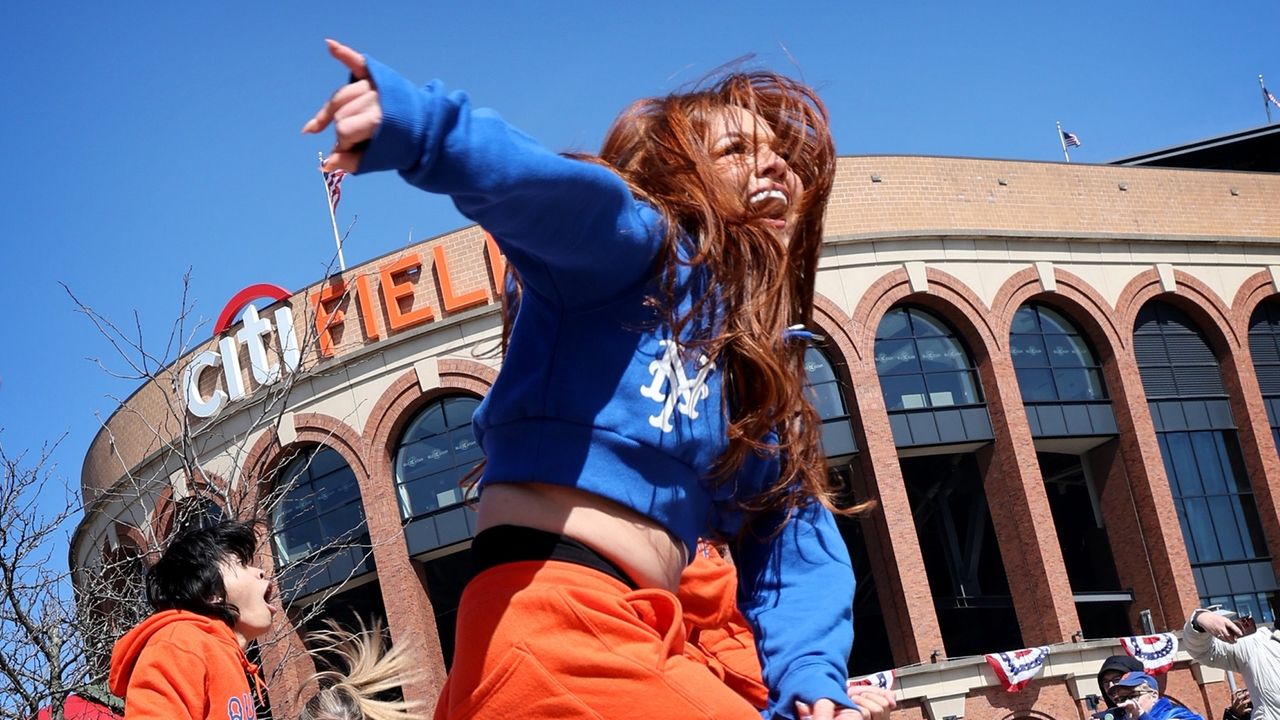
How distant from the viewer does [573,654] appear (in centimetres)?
177

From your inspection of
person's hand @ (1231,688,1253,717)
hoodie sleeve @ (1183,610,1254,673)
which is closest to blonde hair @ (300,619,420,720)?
hoodie sleeve @ (1183,610,1254,673)

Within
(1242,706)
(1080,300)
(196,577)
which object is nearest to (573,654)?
(196,577)

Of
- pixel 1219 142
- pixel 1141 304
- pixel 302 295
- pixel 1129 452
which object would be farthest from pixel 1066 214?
pixel 302 295

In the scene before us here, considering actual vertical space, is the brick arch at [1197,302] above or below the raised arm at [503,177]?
above

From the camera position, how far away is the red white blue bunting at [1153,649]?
26.1 metres

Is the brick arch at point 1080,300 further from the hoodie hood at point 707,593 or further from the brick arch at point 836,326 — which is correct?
the hoodie hood at point 707,593

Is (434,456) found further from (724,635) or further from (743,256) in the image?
(743,256)

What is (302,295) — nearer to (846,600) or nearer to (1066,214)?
(1066,214)

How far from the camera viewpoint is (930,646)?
26.0 m

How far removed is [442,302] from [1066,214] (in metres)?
13.5

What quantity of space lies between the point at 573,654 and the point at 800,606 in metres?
0.56

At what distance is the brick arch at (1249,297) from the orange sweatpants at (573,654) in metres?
31.2

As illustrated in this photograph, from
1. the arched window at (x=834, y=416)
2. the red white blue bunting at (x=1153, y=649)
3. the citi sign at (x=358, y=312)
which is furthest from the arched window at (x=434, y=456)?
the red white blue bunting at (x=1153, y=649)

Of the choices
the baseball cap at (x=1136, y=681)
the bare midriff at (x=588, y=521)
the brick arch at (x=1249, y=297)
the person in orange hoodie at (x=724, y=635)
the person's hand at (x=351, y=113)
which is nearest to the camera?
the person's hand at (x=351, y=113)
